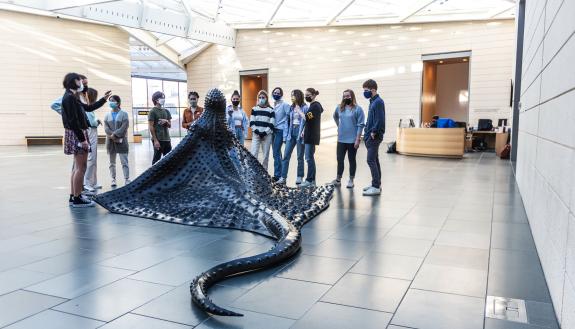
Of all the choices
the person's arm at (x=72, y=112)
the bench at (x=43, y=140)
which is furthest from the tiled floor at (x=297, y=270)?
the bench at (x=43, y=140)

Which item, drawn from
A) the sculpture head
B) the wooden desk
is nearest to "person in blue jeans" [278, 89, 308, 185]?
the sculpture head

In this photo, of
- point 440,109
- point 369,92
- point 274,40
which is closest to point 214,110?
point 369,92

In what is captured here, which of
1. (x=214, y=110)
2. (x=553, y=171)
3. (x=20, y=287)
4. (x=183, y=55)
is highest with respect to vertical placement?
(x=183, y=55)

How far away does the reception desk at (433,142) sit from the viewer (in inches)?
489

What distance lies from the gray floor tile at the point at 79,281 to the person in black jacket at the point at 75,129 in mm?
2591

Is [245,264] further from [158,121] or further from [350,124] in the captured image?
[158,121]

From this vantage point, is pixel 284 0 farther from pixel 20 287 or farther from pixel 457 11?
pixel 20 287

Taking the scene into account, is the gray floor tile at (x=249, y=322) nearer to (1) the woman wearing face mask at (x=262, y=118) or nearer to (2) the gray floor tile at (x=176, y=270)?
(2) the gray floor tile at (x=176, y=270)

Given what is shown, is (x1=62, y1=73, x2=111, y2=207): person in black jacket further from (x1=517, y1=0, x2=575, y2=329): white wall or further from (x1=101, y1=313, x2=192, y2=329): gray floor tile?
(x1=517, y1=0, x2=575, y2=329): white wall

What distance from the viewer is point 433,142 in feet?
42.4

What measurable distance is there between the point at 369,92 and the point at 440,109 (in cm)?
1594

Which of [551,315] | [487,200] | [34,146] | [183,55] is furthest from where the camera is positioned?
[183,55]

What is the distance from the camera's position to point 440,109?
21281mm

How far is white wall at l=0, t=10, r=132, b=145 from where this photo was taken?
18.7 metres
